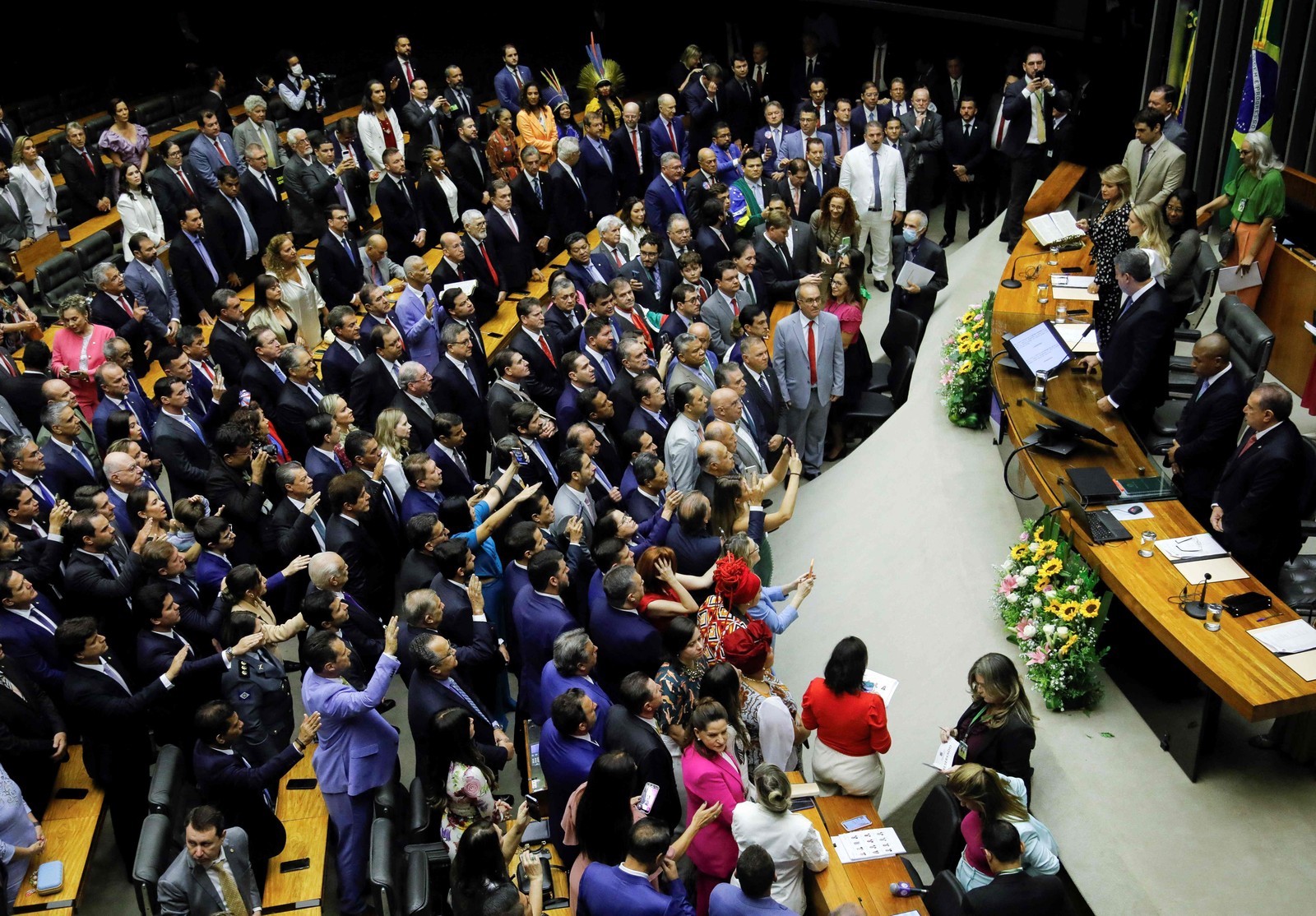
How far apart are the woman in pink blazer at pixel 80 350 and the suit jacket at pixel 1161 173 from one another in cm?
741

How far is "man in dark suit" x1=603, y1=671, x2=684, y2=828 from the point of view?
4.62 meters

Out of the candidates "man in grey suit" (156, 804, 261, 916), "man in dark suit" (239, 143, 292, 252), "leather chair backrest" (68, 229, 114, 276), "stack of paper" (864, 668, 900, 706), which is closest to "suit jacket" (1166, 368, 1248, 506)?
"stack of paper" (864, 668, 900, 706)

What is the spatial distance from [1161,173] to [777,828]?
637 centimetres

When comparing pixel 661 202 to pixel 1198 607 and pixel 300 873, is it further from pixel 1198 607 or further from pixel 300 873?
pixel 300 873

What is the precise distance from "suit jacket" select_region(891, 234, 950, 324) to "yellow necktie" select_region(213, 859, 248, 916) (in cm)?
659

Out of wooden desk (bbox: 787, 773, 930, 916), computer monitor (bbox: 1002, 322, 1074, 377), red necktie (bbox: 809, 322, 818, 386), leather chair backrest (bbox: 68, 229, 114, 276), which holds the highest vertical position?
leather chair backrest (bbox: 68, 229, 114, 276)

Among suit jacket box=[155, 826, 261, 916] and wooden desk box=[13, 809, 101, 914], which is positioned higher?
suit jacket box=[155, 826, 261, 916]

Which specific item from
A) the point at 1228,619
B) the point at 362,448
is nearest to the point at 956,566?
the point at 1228,619

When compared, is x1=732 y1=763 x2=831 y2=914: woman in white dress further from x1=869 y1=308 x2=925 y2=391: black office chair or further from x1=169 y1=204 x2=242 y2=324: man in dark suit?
x1=169 y1=204 x2=242 y2=324: man in dark suit

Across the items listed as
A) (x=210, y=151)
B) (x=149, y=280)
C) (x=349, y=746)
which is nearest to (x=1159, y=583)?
(x=349, y=746)

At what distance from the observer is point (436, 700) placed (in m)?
5.03

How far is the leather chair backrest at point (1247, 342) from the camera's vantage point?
622 cm

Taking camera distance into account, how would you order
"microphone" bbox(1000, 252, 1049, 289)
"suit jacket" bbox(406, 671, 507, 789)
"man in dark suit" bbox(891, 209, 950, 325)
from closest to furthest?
"suit jacket" bbox(406, 671, 507, 789) → "microphone" bbox(1000, 252, 1049, 289) → "man in dark suit" bbox(891, 209, 950, 325)

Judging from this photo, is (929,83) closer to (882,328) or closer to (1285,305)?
(882,328)
